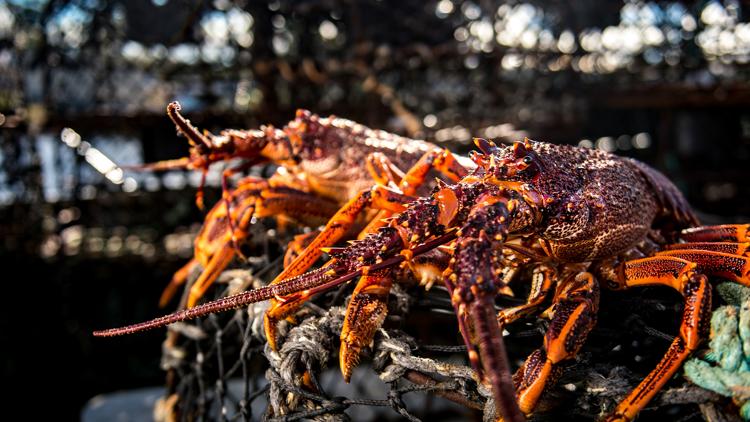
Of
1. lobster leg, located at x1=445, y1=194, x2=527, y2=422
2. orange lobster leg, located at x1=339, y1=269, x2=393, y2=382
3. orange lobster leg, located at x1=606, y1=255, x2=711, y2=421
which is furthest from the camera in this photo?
orange lobster leg, located at x1=339, y1=269, x2=393, y2=382

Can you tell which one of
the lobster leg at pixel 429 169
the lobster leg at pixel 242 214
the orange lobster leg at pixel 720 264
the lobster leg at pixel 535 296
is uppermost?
the lobster leg at pixel 429 169

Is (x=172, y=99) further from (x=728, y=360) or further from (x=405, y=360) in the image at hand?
(x=728, y=360)

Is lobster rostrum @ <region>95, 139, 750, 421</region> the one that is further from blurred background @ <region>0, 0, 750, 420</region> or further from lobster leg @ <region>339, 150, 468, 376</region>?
blurred background @ <region>0, 0, 750, 420</region>

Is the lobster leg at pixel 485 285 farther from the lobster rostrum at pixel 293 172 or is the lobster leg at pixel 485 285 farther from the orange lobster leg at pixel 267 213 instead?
the orange lobster leg at pixel 267 213

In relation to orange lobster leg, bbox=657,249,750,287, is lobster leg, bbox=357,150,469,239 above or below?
above

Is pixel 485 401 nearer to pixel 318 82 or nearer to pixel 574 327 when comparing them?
pixel 574 327

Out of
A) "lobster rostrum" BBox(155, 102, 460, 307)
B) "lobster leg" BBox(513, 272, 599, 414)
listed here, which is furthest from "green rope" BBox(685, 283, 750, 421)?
"lobster rostrum" BBox(155, 102, 460, 307)

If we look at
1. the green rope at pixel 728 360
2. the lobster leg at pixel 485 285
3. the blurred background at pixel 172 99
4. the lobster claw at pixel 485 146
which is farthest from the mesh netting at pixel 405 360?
the blurred background at pixel 172 99
